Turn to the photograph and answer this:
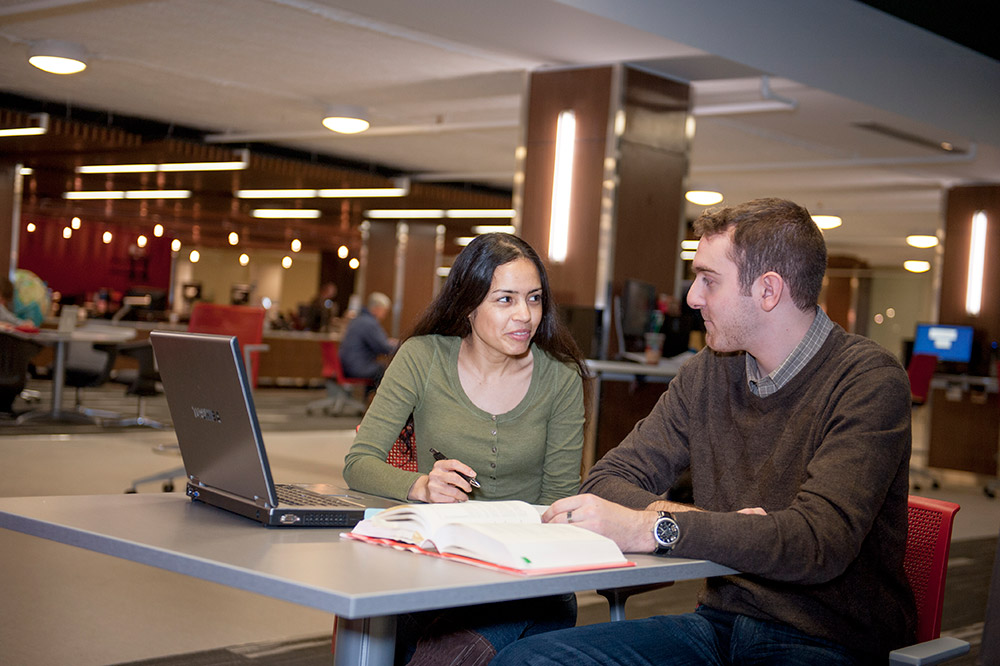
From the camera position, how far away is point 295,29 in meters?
6.94

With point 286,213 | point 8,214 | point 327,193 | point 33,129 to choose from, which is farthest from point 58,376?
point 286,213

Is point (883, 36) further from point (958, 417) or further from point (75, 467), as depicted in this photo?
point (75, 467)

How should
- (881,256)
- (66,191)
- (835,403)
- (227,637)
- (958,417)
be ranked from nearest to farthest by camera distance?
1. (835,403)
2. (227,637)
3. (958,417)
4. (66,191)
5. (881,256)

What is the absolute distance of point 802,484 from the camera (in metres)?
1.74

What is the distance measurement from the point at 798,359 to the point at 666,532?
52 centimetres

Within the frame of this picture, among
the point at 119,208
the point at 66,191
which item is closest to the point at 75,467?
the point at 66,191

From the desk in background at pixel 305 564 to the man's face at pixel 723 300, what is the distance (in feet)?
1.68

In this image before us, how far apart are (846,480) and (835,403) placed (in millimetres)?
179

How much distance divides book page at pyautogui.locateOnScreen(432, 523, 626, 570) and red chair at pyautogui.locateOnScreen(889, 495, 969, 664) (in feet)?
2.68

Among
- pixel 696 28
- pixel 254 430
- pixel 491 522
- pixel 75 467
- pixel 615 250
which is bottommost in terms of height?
pixel 75 467

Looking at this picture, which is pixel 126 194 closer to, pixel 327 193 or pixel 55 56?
pixel 327 193

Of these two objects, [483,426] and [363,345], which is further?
[363,345]

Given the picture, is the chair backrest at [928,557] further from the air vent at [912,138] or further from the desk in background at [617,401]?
the air vent at [912,138]

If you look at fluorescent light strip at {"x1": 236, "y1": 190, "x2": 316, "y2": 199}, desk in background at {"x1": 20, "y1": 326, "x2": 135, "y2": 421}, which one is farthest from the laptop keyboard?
fluorescent light strip at {"x1": 236, "y1": 190, "x2": 316, "y2": 199}
